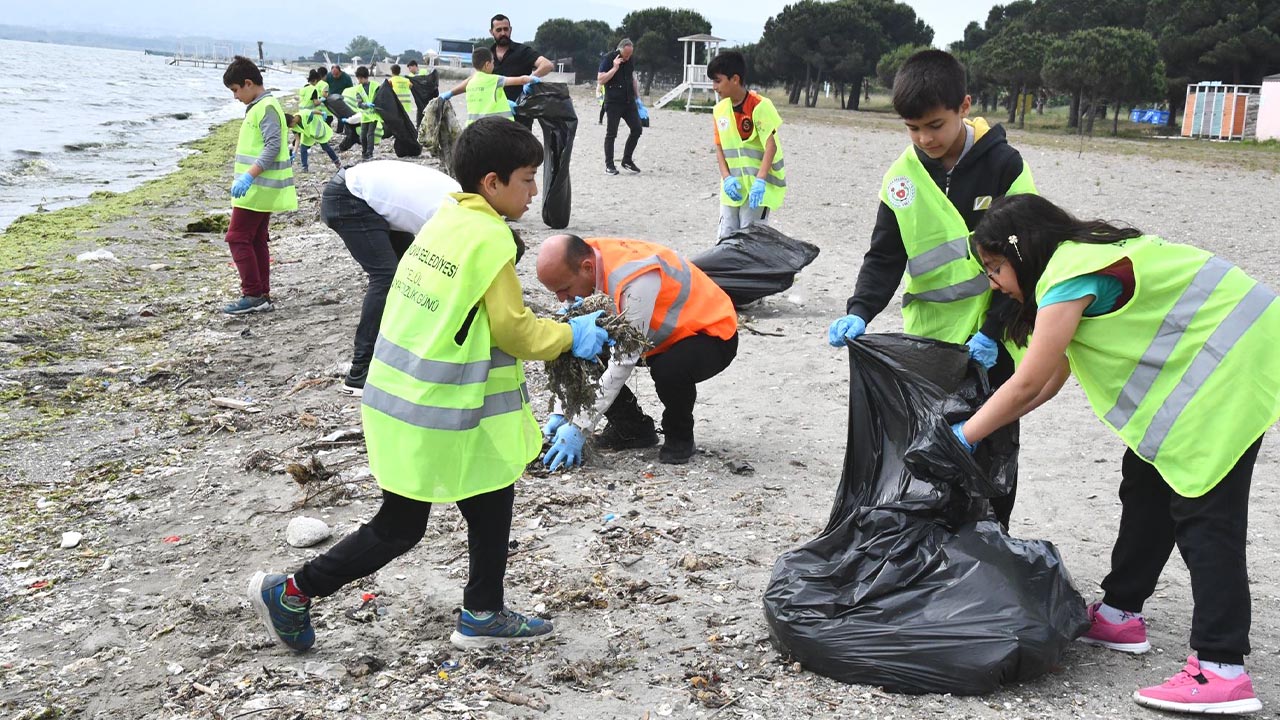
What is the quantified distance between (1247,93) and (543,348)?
1306 inches

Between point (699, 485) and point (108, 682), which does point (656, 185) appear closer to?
point (699, 485)

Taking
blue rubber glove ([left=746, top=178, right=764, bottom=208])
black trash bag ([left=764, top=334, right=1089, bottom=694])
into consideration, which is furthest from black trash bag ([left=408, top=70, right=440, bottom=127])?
black trash bag ([left=764, top=334, right=1089, bottom=694])

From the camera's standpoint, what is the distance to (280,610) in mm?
3039

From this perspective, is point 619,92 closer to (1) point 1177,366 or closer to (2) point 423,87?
(2) point 423,87

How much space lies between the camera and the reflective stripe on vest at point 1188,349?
252 centimetres

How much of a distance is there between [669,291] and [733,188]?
3.23 metres

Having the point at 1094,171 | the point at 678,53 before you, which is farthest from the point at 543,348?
the point at 678,53

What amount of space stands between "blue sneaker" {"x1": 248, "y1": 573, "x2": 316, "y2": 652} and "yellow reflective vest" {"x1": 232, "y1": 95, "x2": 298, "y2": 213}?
4.63 meters

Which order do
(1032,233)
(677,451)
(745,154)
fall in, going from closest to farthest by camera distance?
(1032,233) → (677,451) → (745,154)

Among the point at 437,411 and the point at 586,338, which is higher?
the point at 586,338

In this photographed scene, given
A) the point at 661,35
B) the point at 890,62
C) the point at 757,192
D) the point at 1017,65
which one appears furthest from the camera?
the point at 661,35

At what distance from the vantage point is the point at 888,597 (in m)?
2.81

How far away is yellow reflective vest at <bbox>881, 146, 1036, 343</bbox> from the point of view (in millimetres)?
3342

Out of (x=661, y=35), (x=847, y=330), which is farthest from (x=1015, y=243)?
(x=661, y=35)
